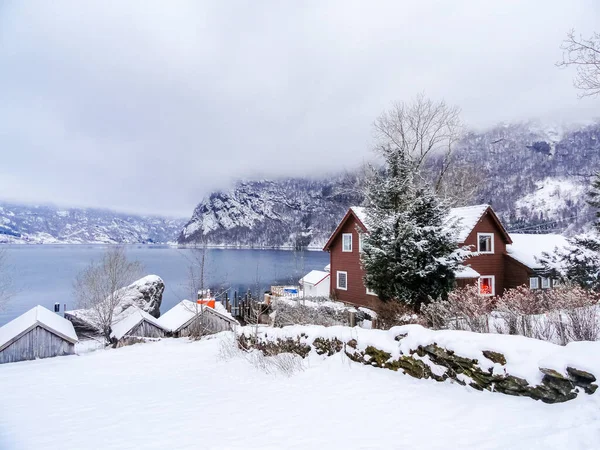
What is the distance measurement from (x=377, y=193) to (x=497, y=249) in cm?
1288

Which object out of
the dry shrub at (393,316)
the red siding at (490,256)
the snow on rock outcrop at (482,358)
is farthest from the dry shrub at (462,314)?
the red siding at (490,256)

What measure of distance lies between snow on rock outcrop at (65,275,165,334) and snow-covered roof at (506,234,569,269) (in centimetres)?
3144

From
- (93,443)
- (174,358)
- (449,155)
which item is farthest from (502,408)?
(449,155)

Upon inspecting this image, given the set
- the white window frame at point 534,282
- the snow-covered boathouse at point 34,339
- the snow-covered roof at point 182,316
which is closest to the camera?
the snow-covered boathouse at point 34,339

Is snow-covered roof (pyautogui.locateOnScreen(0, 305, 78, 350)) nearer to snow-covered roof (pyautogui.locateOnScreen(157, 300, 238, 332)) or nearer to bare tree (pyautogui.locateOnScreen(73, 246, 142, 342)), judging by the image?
bare tree (pyautogui.locateOnScreen(73, 246, 142, 342))

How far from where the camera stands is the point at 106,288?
90.9 feet

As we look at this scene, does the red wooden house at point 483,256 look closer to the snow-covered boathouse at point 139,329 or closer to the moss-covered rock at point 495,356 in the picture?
the snow-covered boathouse at point 139,329

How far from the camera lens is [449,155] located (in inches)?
880

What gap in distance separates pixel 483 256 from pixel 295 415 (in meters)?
20.7

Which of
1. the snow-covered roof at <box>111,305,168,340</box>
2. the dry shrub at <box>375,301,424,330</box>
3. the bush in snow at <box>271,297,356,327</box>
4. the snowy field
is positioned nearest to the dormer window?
the bush in snow at <box>271,297,356,327</box>

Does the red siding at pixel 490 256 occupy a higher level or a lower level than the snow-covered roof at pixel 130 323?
higher

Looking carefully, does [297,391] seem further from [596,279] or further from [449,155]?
[449,155]

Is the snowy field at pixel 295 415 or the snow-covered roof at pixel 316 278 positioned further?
the snow-covered roof at pixel 316 278

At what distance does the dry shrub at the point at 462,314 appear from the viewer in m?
8.54
